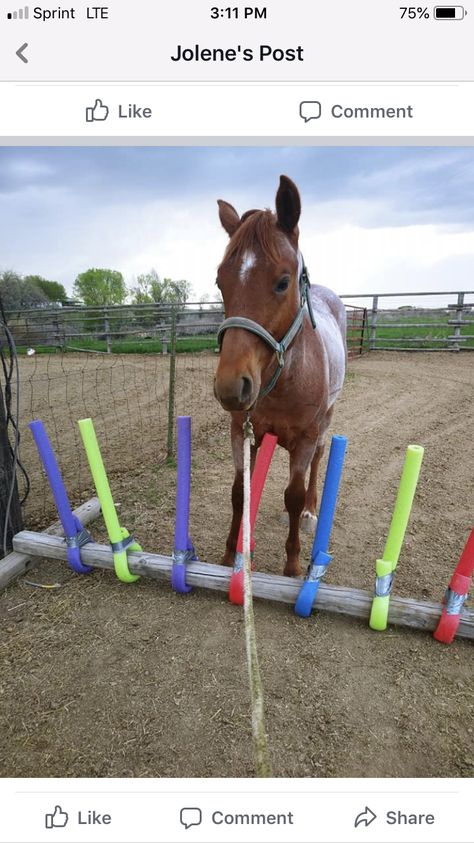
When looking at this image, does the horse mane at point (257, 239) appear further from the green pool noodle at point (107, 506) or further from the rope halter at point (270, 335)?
the green pool noodle at point (107, 506)

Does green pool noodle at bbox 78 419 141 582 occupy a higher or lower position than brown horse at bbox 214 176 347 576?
lower

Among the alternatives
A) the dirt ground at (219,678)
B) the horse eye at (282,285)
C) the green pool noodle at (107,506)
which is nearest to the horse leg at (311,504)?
the dirt ground at (219,678)

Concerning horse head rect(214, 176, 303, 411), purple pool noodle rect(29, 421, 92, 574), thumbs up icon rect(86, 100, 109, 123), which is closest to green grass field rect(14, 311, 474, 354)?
purple pool noodle rect(29, 421, 92, 574)

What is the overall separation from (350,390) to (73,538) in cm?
688

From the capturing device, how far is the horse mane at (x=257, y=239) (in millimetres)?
1698

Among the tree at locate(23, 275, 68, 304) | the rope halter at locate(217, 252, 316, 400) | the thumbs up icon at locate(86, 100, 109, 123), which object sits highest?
the tree at locate(23, 275, 68, 304)

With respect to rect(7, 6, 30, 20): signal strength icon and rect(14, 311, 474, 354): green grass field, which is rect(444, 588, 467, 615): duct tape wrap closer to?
rect(7, 6, 30, 20): signal strength icon

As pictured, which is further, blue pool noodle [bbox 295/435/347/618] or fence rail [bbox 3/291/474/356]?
fence rail [bbox 3/291/474/356]

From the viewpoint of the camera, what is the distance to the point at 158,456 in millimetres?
4805

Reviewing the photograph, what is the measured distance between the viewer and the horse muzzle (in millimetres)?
1507

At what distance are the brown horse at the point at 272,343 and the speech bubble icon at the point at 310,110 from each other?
372 mm

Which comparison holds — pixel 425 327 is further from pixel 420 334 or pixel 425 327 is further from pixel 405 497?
pixel 405 497

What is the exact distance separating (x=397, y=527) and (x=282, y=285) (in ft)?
4.35

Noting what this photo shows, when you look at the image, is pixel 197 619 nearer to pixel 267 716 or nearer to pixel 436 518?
pixel 267 716
